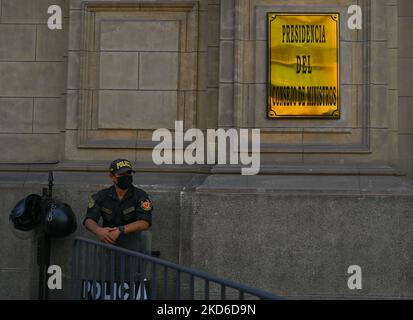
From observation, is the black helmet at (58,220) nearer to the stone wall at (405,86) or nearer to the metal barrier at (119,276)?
the metal barrier at (119,276)

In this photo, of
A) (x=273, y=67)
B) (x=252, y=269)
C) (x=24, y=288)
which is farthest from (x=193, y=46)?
(x=24, y=288)

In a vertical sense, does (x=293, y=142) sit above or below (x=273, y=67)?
below

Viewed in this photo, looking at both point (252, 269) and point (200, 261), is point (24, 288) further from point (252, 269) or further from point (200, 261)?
point (252, 269)

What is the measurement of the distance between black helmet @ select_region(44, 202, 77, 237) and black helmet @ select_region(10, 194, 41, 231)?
6.8 inches

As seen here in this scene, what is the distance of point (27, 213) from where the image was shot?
24.6 feet

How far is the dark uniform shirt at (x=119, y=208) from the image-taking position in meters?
6.41

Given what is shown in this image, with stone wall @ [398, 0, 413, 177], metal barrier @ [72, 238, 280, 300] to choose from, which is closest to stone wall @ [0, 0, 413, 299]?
stone wall @ [398, 0, 413, 177]

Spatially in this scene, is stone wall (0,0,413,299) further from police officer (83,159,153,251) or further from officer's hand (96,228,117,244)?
officer's hand (96,228,117,244)

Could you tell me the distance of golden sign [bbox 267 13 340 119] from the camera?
308 inches

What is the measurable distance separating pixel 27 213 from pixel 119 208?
170 cm

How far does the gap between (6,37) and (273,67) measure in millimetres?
3898

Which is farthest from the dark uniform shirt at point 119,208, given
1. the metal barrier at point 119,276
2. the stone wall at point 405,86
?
the stone wall at point 405,86

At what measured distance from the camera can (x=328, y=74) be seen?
784 cm

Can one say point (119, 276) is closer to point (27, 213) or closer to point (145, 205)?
point (145, 205)
